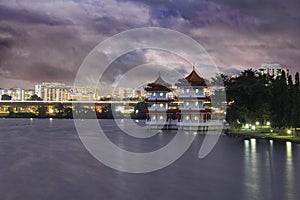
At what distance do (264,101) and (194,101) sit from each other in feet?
33.6

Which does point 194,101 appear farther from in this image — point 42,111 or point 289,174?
point 42,111

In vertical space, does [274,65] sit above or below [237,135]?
above

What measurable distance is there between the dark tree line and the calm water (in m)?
8.07

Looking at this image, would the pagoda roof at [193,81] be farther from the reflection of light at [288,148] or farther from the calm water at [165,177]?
the calm water at [165,177]

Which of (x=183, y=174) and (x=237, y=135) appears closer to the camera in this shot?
A: (x=183, y=174)

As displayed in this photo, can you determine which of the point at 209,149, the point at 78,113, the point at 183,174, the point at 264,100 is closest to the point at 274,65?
the point at 78,113

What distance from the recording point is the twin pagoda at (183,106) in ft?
170

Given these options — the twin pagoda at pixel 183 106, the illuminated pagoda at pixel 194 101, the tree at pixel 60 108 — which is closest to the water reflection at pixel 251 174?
the illuminated pagoda at pixel 194 101

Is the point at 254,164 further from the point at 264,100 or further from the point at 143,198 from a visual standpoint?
the point at 264,100

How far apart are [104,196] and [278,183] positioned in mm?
9925

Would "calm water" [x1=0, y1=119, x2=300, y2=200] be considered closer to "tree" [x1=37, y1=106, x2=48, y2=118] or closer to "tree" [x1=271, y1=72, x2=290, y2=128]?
"tree" [x1=271, y1=72, x2=290, y2=128]

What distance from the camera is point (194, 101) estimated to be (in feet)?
170

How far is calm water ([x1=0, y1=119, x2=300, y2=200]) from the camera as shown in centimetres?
1720

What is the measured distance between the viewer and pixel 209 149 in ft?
112
